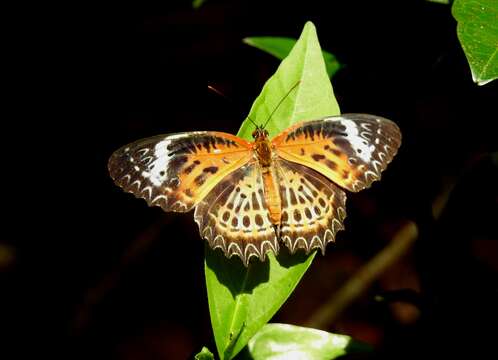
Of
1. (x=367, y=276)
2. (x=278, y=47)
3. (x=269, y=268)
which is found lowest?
(x=367, y=276)

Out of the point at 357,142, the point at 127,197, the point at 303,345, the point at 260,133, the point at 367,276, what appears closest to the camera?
the point at 303,345

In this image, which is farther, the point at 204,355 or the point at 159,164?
the point at 159,164

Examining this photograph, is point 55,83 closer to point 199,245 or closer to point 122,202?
point 122,202

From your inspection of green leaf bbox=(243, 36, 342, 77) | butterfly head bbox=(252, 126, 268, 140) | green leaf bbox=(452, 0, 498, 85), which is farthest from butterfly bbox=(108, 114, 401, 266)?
green leaf bbox=(452, 0, 498, 85)

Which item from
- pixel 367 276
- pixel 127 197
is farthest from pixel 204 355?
pixel 127 197

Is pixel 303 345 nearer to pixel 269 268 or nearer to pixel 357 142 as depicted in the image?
pixel 269 268

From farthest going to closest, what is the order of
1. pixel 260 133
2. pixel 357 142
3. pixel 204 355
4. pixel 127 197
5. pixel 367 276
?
pixel 127 197 → pixel 367 276 → pixel 357 142 → pixel 260 133 → pixel 204 355

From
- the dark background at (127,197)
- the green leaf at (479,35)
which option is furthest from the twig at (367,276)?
the green leaf at (479,35)

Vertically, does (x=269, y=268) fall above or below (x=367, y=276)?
above
